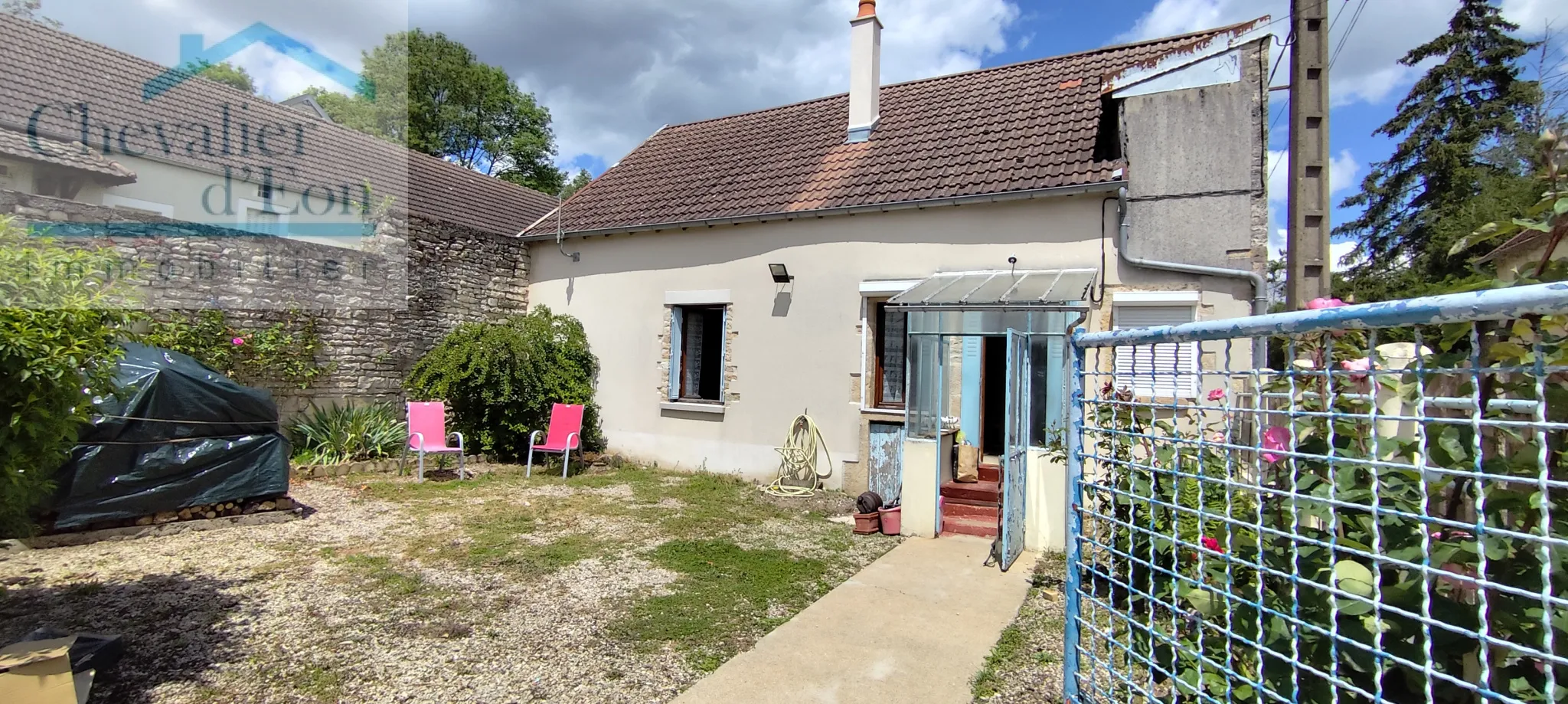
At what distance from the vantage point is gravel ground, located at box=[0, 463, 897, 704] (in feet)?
10.5

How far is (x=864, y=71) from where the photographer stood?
9.48 meters

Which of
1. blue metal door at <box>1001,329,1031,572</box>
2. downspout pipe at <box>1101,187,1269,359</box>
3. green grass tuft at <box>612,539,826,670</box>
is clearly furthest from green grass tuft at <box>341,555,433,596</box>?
downspout pipe at <box>1101,187,1269,359</box>

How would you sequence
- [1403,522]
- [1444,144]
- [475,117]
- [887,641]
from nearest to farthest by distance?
[1403,522] < [887,641] < [1444,144] < [475,117]

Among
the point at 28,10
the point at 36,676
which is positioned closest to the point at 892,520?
the point at 36,676

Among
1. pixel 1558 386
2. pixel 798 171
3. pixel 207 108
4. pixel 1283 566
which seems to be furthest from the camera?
pixel 798 171

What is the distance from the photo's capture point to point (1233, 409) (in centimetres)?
172

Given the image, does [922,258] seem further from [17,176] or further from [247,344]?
[247,344]

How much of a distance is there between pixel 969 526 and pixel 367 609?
4.47m

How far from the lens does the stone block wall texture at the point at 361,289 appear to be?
736 cm

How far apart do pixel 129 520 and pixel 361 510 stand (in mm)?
1609

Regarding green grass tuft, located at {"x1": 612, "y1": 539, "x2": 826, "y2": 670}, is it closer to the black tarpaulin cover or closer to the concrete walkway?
the concrete walkway

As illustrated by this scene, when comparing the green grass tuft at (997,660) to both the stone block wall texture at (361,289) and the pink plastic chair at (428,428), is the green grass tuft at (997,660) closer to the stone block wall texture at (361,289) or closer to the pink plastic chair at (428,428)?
the pink plastic chair at (428,428)

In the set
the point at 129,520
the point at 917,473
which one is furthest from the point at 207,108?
the point at 917,473

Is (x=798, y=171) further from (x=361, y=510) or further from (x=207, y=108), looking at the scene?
(x=207, y=108)
